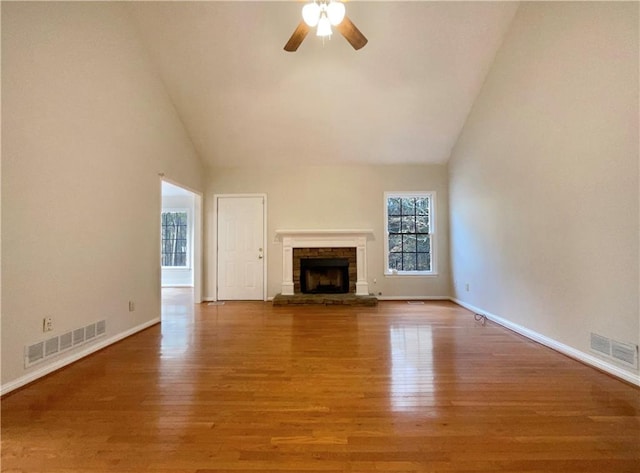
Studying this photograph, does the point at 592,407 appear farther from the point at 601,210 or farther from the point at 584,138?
the point at 584,138

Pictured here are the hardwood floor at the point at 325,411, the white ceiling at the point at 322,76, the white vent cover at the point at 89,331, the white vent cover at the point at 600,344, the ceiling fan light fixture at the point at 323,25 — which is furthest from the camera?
the white ceiling at the point at 322,76

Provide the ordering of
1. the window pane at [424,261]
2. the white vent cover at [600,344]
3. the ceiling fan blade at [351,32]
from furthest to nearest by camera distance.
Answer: the window pane at [424,261], the ceiling fan blade at [351,32], the white vent cover at [600,344]

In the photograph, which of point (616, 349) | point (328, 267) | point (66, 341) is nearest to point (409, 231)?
point (328, 267)

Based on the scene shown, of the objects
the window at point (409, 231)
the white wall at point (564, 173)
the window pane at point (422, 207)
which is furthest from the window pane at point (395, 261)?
the white wall at point (564, 173)

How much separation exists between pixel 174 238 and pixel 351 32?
725cm

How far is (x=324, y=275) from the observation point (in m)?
5.93

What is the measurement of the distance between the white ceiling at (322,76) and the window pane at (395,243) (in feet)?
5.02

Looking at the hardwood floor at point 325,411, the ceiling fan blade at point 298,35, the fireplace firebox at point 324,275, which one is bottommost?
the hardwood floor at point 325,411

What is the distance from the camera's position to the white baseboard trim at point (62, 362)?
7.14 ft

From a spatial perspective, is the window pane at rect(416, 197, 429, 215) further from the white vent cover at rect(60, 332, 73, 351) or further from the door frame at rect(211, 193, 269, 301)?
the white vent cover at rect(60, 332, 73, 351)

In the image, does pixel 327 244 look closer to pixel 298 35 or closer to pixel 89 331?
pixel 298 35

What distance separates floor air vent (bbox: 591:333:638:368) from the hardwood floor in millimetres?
174

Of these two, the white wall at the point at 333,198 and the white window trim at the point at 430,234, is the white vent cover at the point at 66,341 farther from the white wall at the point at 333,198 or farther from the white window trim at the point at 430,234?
the white window trim at the point at 430,234

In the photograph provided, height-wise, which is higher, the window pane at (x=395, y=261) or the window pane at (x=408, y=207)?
the window pane at (x=408, y=207)
